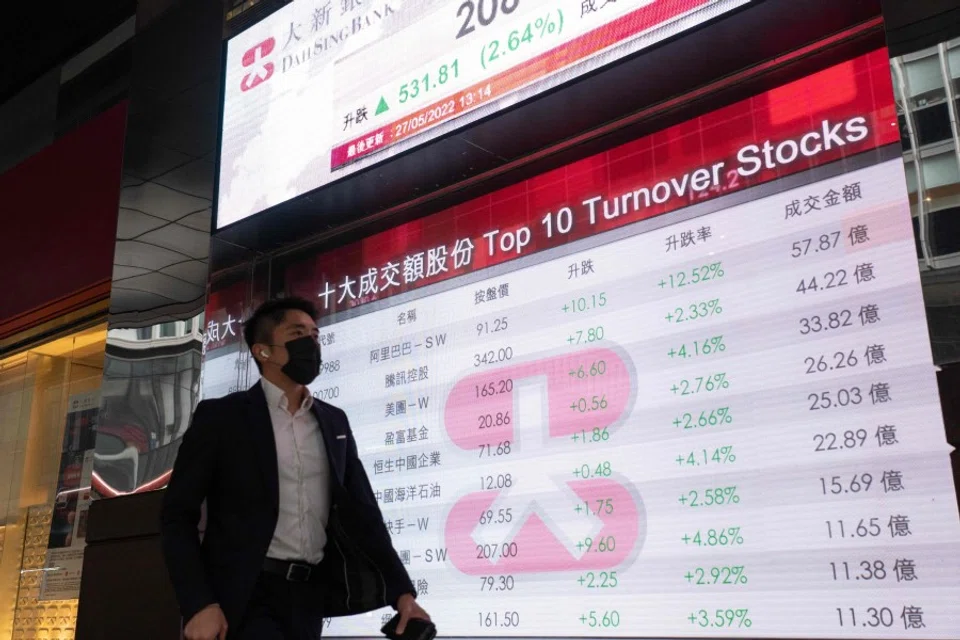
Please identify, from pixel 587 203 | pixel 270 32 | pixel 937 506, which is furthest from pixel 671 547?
pixel 270 32

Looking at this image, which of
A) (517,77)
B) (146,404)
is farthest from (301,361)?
(146,404)

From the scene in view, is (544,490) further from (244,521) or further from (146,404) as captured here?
(146,404)

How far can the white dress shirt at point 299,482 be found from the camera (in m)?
1.92

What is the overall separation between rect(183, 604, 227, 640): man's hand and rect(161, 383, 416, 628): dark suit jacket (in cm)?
2

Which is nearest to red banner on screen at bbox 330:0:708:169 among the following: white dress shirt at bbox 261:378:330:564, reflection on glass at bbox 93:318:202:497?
reflection on glass at bbox 93:318:202:497

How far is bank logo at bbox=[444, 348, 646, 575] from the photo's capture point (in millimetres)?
2250

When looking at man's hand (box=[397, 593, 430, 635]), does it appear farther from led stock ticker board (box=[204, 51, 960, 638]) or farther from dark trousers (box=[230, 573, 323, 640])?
led stock ticker board (box=[204, 51, 960, 638])

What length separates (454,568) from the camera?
2523 millimetres

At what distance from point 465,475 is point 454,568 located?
0.25 metres

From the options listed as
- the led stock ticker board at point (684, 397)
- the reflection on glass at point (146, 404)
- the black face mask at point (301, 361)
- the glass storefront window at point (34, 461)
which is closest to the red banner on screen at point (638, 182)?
the led stock ticker board at point (684, 397)

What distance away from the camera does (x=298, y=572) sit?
6.20 ft

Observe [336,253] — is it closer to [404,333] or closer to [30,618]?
[404,333]

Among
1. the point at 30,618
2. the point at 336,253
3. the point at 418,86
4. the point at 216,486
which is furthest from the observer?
the point at 30,618

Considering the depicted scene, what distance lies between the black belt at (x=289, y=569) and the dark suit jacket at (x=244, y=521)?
1.4 inches
